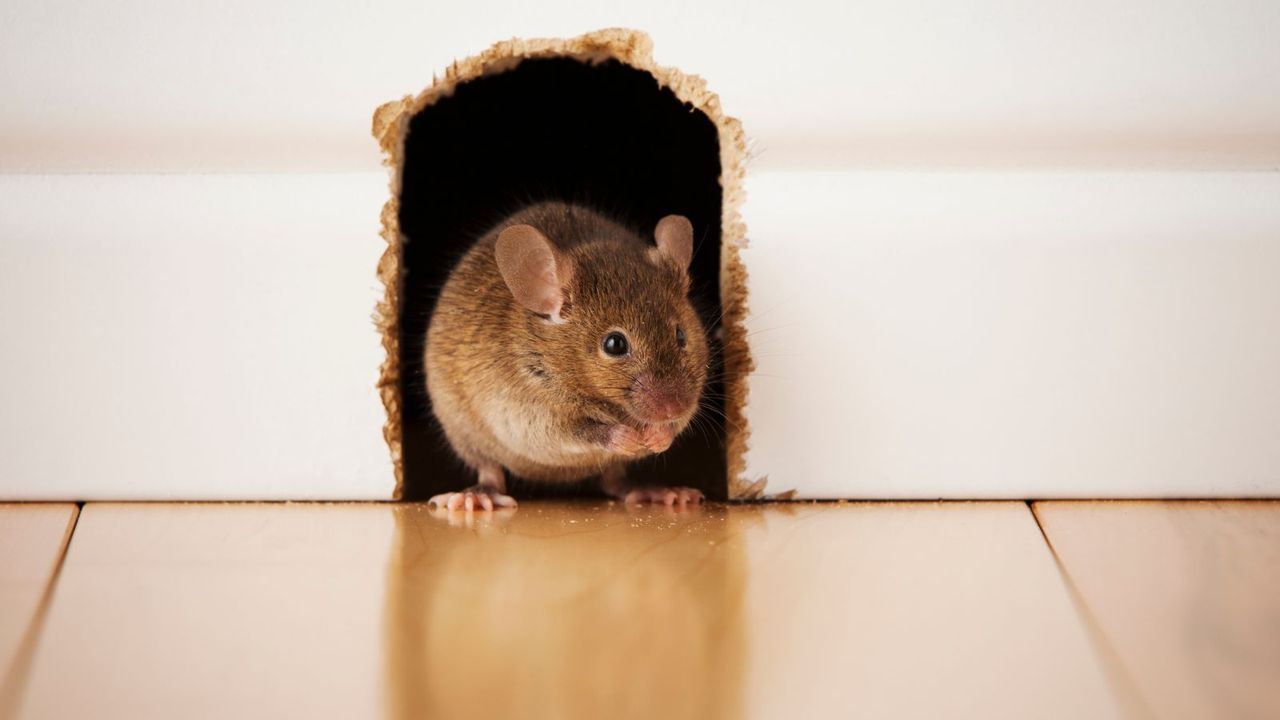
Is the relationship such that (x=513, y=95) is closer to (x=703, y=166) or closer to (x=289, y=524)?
(x=703, y=166)

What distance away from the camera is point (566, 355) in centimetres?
277

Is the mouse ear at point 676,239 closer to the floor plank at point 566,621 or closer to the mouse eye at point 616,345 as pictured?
the mouse eye at point 616,345

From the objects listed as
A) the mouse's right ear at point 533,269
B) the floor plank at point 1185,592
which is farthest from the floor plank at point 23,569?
the floor plank at point 1185,592

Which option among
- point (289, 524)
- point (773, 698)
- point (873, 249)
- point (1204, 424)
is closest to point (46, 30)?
point (289, 524)

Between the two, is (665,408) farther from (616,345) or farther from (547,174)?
(547,174)

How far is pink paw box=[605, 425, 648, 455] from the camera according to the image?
271 centimetres

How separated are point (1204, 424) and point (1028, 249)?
633 mm

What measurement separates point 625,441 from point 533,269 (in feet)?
1.63

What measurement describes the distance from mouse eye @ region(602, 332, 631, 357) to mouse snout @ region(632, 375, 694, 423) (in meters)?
0.09

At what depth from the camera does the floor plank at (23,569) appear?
1.50 m

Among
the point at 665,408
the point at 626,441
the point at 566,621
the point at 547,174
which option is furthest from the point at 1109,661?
the point at 547,174

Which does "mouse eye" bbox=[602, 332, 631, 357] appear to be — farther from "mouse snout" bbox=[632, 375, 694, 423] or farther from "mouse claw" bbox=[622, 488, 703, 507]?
"mouse claw" bbox=[622, 488, 703, 507]

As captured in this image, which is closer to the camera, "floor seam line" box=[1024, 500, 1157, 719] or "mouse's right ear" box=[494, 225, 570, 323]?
"floor seam line" box=[1024, 500, 1157, 719]

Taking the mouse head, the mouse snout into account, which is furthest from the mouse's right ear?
the mouse snout
